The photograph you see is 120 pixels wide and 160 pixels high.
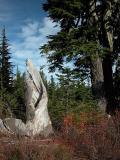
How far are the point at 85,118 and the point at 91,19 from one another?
278 inches

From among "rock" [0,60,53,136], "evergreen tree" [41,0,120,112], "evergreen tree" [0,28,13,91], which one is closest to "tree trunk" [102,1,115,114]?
"evergreen tree" [41,0,120,112]

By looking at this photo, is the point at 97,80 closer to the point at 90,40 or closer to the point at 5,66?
the point at 90,40

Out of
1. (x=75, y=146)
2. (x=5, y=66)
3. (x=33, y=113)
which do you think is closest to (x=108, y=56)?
(x=33, y=113)

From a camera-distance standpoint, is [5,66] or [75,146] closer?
[75,146]

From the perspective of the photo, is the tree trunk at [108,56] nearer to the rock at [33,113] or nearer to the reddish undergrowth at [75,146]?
the rock at [33,113]

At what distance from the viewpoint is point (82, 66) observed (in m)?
24.8

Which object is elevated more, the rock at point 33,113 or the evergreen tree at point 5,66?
the evergreen tree at point 5,66

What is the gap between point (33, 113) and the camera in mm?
19547

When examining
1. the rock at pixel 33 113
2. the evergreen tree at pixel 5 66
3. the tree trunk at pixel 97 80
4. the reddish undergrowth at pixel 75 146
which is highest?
the evergreen tree at pixel 5 66

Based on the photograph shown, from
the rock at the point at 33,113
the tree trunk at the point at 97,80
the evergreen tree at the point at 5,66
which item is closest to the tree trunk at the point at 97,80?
the tree trunk at the point at 97,80

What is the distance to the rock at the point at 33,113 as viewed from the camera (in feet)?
61.9

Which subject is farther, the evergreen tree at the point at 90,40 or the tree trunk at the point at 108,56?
the tree trunk at the point at 108,56

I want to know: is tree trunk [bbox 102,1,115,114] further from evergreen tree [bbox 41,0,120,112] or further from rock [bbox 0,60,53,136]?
rock [bbox 0,60,53,136]

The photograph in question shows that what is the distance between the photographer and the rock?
18859mm
